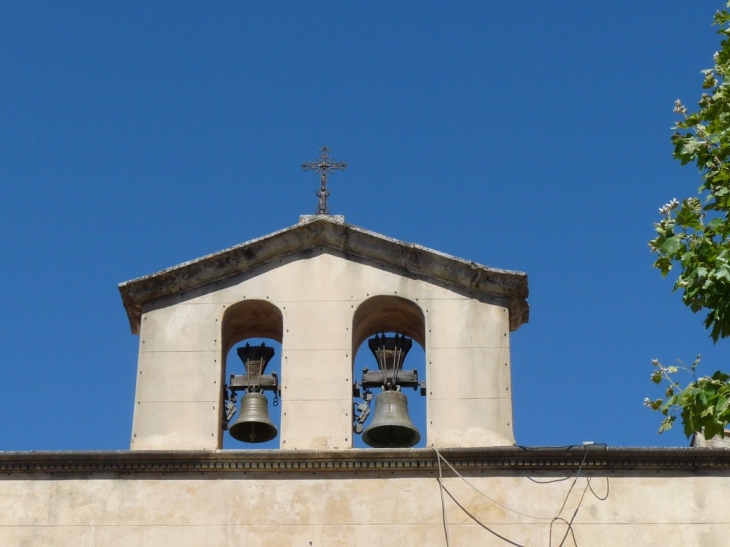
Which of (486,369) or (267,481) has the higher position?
(486,369)

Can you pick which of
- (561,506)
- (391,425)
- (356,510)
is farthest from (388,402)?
(561,506)

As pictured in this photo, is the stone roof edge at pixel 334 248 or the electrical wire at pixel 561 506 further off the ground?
the stone roof edge at pixel 334 248

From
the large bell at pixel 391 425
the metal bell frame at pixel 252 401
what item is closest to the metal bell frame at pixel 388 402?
the large bell at pixel 391 425

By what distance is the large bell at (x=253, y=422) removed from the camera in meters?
20.4

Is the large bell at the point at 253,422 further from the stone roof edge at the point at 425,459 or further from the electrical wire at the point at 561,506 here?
the electrical wire at the point at 561,506

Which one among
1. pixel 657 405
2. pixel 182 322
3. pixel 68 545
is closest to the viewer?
pixel 657 405

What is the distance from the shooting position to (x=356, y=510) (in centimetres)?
1956

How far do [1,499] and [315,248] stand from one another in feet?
14.6

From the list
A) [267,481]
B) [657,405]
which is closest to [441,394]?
[267,481]

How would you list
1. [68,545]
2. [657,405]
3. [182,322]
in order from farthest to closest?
[182,322] → [68,545] → [657,405]

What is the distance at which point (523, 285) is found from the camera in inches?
816

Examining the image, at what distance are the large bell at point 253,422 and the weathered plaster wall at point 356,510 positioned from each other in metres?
0.84

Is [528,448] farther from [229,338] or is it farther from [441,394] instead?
[229,338]

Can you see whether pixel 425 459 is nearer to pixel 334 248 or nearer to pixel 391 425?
pixel 391 425
